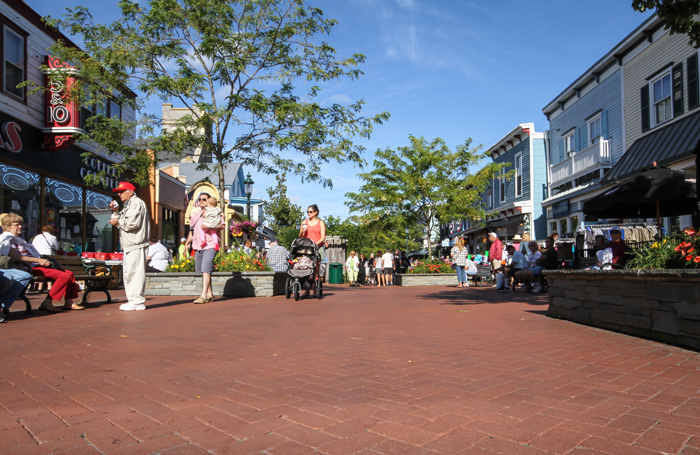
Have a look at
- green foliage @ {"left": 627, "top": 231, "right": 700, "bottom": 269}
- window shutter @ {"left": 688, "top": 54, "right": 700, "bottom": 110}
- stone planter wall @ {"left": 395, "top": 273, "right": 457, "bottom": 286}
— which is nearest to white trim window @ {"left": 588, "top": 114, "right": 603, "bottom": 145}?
window shutter @ {"left": 688, "top": 54, "right": 700, "bottom": 110}

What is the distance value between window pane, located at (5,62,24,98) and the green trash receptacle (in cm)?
1406

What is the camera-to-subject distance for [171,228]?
26516 millimetres

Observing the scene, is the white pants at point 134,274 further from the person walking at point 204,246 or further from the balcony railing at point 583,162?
the balcony railing at point 583,162

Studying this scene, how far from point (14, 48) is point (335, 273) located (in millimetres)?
15316

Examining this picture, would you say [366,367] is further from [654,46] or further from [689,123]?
[654,46]

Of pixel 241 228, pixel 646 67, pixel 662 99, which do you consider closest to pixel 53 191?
pixel 241 228

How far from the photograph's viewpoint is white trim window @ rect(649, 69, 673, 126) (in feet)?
53.9

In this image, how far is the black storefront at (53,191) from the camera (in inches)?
533

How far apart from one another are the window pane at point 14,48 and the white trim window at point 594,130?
20.5 meters

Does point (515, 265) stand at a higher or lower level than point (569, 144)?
lower

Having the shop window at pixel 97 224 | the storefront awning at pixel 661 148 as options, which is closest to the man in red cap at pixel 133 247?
the shop window at pixel 97 224

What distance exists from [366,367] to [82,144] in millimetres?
16123

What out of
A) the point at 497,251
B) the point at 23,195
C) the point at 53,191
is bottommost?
the point at 497,251

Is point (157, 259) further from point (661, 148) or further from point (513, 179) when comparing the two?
point (513, 179)
